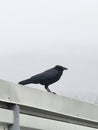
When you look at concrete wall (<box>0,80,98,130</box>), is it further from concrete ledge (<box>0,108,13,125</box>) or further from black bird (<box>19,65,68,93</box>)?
black bird (<box>19,65,68,93</box>)

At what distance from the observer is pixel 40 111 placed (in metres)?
A: 9.02

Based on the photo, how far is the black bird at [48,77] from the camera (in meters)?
10.1

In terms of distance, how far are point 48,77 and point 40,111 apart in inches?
54.1

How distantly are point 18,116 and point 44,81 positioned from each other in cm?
195

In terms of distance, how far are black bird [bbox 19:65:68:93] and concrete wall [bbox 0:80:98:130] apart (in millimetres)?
638

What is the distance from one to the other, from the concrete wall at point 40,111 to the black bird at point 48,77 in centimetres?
64

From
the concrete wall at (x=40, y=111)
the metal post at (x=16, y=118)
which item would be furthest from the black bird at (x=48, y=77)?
the metal post at (x=16, y=118)

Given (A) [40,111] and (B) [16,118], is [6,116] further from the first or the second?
(A) [40,111]

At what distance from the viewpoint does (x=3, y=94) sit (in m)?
8.34

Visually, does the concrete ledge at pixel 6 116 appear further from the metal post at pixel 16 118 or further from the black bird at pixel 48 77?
the black bird at pixel 48 77

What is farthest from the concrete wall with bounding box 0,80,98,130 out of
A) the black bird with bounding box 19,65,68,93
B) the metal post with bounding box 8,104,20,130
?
the black bird with bounding box 19,65,68,93

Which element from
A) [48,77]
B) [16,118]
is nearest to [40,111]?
[16,118]

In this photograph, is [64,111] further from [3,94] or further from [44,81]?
[3,94]

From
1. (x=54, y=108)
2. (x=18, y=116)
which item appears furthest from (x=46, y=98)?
(x=18, y=116)
